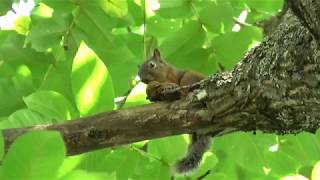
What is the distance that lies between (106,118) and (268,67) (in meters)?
0.51

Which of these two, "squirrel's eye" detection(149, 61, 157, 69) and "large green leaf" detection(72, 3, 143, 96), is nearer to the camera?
"large green leaf" detection(72, 3, 143, 96)

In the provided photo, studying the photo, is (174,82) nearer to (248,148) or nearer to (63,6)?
(248,148)

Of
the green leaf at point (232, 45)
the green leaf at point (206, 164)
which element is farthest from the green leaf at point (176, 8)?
the green leaf at point (206, 164)

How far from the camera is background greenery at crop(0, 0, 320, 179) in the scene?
6.50 feet

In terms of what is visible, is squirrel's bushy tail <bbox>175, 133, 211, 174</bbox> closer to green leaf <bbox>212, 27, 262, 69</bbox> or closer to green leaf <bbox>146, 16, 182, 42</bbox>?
green leaf <bbox>212, 27, 262, 69</bbox>

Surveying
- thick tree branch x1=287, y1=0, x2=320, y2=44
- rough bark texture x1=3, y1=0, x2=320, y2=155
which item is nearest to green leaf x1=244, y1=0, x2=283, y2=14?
rough bark texture x1=3, y1=0, x2=320, y2=155

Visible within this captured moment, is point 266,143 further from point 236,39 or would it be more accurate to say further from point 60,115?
point 60,115

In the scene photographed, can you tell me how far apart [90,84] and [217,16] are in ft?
2.92

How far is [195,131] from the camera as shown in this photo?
176 centimetres

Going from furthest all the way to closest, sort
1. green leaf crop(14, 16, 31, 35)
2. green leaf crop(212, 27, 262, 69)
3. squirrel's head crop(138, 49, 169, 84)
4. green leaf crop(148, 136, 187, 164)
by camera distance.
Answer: green leaf crop(14, 16, 31, 35) < squirrel's head crop(138, 49, 169, 84) < green leaf crop(212, 27, 262, 69) < green leaf crop(148, 136, 187, 164)

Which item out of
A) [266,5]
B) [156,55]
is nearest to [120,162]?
[156,55]

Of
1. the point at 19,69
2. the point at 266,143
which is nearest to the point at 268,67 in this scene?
the point at 266,143

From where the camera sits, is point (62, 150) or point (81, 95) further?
point (81, 95)

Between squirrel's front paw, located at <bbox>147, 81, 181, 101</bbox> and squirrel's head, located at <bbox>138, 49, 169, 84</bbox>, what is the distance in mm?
716
